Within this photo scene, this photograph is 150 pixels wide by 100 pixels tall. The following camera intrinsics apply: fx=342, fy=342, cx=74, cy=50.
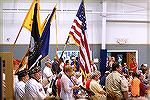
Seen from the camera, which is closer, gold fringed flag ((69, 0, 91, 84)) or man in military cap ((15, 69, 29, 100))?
man in military cap ((15, 69, 29, 100))

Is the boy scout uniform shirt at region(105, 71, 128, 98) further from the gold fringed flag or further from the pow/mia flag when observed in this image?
the pow/mia flag

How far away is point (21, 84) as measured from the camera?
570cm

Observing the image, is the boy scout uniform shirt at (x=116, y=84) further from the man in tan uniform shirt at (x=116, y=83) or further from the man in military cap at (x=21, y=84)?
the man in military cap at (x=21, y=84)

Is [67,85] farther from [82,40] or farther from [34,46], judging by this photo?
[82,40]

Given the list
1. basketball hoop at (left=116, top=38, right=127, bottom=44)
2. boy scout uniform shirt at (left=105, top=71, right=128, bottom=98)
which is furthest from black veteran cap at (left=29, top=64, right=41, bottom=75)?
basketball hoop at (left=116, top=38, right=127, bottom=44)

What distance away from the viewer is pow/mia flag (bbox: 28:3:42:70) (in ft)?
18.3

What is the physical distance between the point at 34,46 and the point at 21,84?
0.67 meters

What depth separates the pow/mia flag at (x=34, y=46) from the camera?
219 inches

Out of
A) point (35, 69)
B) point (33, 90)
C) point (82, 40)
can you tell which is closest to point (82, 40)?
point (82, 40)

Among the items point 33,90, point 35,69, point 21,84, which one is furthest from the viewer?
point 21,84

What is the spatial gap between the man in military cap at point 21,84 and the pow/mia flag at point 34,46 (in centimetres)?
25

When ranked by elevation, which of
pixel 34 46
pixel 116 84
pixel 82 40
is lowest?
pixel 116 84

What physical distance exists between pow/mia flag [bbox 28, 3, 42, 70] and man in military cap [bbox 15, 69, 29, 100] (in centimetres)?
25

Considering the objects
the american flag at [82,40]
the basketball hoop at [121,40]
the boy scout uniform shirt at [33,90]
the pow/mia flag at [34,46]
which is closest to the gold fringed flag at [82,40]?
the american flag at [82,40]
